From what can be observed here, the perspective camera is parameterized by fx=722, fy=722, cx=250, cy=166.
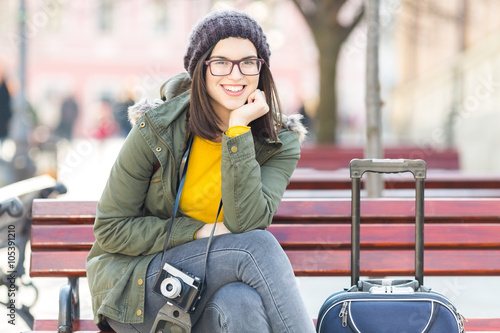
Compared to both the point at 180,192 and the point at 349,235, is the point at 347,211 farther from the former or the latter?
the point at 180,192

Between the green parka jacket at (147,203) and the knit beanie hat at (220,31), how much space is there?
21 centimetres

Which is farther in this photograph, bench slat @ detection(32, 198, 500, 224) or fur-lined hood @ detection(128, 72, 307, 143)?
bench slat @ detection(32, 198, 500, 224)

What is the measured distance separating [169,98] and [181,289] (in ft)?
2.67

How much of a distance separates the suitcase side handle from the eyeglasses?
0.54m

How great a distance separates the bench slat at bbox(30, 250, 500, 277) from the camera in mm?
3230

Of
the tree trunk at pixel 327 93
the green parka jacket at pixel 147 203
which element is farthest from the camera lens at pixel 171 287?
the tree trunk at pixel 327 93

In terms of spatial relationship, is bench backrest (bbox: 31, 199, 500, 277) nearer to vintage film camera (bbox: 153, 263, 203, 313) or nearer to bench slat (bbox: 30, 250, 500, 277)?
bench slat (bbox: 30, 250, 500, 277)

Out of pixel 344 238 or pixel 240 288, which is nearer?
pixel 240 288

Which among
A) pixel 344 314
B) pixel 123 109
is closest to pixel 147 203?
pixel 344 314

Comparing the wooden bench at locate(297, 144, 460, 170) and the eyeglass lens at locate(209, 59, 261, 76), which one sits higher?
the eyeglass lens at locate(209, 59, 261, 76)

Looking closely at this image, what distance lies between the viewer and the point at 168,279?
2576mm

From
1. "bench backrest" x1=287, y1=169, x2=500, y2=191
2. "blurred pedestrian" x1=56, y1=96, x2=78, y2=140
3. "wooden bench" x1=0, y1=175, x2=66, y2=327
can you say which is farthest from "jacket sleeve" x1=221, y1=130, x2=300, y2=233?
"blurred pedestrian" x1=56, y1=96, x2=78, y2=140

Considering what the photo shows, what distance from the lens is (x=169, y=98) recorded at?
2941 millimetres

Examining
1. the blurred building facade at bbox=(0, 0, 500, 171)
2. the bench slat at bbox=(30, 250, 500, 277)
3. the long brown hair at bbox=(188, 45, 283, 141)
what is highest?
the blurred building facade at bbox=(0, 0, 500, 171)
